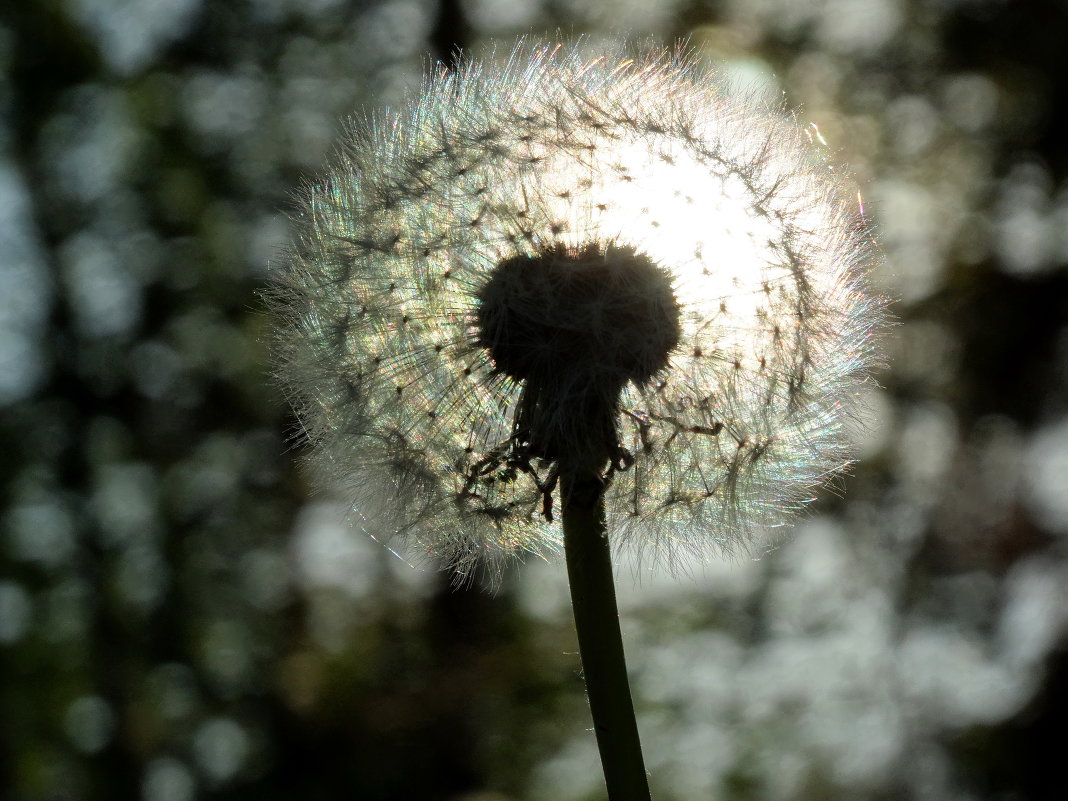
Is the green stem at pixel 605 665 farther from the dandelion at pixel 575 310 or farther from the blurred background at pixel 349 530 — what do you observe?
the blurred background at pixel 349 530

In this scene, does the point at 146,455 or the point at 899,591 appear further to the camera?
the point at 146,455

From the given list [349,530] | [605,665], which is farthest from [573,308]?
[349,530]

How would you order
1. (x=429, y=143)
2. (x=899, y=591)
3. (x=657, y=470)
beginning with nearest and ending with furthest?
(x=657, y=470), (x=429, y=143), (x=899, y=591)

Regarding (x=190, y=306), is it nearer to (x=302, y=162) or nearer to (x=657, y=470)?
(x=302, y=162)

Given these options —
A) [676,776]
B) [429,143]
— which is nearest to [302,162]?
[676,776]

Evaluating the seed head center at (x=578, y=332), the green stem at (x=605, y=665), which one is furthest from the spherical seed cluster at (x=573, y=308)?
the green stem at (x=605, y=665)

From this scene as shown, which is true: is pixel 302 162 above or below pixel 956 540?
above

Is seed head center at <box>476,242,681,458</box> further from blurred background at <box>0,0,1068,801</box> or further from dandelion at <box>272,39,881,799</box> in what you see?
blurred background at <box>0,0,1068,801</box>

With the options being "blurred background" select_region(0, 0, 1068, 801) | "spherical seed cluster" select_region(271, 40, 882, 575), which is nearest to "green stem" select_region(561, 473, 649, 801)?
"spherical seed cluster" select_region(271, 40, 882, 575)
